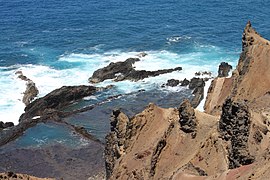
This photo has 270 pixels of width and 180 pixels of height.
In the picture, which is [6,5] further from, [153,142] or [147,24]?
[153,142]

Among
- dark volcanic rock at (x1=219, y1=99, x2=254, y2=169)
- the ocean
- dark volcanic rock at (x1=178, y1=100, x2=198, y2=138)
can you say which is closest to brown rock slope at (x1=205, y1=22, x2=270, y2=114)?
dark volcanic rock at (x1=178, y1=100, x2=198, y2=138)

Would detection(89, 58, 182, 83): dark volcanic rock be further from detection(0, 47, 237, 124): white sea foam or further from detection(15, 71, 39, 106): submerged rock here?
detection(15, 71, 39, 106): submerged rock

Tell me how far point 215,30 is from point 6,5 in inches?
2195

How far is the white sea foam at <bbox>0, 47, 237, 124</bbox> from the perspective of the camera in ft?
240

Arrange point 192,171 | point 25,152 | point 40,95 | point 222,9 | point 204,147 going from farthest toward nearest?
point 222,9, point 40,95, point 25,152, point 204,147, point 192,171

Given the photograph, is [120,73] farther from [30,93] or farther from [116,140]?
[116,140]

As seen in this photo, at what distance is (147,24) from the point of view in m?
107

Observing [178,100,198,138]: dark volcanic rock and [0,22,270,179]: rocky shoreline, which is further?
[178,100,198,138]: dark volcanic rock

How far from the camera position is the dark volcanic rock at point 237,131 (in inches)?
1003

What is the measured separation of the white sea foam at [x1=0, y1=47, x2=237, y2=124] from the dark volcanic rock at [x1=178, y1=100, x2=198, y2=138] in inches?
1494

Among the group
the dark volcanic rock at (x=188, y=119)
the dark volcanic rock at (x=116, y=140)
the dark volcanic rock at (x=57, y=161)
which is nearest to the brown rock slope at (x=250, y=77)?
the dark volcanic rock at (x=188, y=119)

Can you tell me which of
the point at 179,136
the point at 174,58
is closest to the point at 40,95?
the point at 174,58

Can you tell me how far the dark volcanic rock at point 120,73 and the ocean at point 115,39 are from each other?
1.15 meters

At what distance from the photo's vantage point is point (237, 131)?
1054 inches
